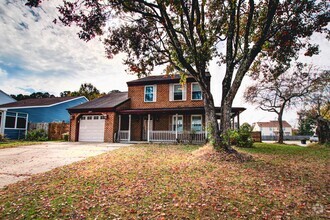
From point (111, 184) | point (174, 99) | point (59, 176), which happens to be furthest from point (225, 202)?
point (174, 99)

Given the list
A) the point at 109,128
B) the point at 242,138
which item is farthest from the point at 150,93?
the point at 242,138

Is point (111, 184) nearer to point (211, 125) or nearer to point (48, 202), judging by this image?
point (48, 202)

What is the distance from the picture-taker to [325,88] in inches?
765

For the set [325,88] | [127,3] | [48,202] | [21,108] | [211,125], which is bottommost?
[48,202]

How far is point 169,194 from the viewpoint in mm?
4234

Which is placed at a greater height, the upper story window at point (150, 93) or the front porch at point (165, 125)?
the upper story window at point (150, 93)

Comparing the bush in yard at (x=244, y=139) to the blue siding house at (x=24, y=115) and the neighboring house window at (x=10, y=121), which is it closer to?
the blue siding house at (x=24, y=115)

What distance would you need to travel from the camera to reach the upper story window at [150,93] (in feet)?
60.2

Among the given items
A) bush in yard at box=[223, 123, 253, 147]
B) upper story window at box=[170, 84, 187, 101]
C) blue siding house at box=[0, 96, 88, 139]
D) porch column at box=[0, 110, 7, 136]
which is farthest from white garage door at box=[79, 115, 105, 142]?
bush in yard at box=[223, 123, 253, 147]

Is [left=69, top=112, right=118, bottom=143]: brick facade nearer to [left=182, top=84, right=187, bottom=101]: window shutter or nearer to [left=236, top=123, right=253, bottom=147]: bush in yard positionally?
[left=182, top=84, right=187, bottom=101]: window shutter

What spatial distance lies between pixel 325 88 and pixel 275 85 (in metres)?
4.74

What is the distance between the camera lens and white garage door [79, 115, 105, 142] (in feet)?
56.0

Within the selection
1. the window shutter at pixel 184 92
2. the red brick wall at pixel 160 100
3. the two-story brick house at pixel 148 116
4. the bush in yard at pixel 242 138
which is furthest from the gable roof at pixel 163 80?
the bush in yard at pixel 242 138

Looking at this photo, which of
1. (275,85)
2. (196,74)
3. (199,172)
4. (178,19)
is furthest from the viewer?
(275,85)
